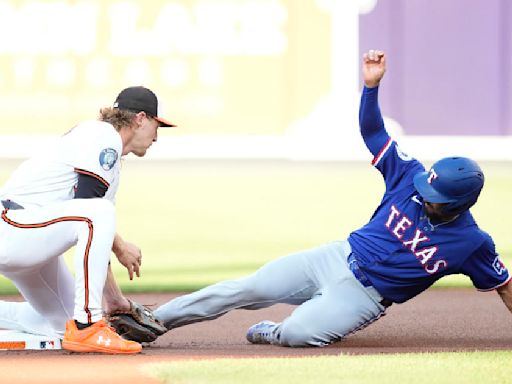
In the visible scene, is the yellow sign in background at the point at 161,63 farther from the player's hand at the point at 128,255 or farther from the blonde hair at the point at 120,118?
the player's hand at the point at 128,255

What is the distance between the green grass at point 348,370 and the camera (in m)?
5.22

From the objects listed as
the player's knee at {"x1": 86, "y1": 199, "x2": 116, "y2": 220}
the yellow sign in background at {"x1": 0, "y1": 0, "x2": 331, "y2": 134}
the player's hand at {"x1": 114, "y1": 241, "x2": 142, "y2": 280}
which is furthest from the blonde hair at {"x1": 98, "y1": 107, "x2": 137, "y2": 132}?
the yellow sign in background at {"x1": 0, "y1": 0, "x2": 331, "y2": 134}

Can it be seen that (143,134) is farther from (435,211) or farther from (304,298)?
(435,211)

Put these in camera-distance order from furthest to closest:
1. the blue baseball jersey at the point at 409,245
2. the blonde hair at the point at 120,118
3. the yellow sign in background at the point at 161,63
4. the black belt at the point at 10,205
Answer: the yellow sign in background at the point at 161,63 → the blue baseball jersey at the point at 409,245 → the blonde hair at the point at 120,118 → the black belt at the point at 10,205

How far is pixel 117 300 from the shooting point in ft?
20.8

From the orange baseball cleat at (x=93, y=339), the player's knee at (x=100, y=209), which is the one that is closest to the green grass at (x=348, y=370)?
the orange baseball cleat at (x=93, y=339)

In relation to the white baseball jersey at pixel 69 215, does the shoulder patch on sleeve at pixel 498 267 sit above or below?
below

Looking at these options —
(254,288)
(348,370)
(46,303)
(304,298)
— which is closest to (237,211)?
(304,298)

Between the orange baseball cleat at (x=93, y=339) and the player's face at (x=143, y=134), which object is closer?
the orange baseball cleat at (x=93, y=339)

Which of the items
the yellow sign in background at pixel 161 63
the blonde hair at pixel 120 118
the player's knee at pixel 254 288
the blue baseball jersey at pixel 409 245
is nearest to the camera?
the blonde hair at pixel 120 118

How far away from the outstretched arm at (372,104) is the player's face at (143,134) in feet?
3.30

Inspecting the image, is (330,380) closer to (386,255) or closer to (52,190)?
(386,255)

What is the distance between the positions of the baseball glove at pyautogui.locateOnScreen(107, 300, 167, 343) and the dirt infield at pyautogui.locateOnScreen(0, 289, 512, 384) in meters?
0.08

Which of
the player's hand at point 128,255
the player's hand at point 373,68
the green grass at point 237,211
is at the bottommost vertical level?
the green grass at point 237,211
